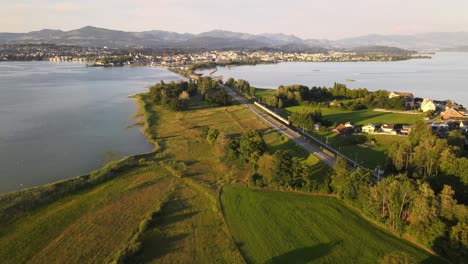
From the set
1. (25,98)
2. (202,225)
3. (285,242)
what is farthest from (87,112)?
(285,242)

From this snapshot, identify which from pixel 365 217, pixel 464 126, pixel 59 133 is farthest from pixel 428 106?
pixel 59 133

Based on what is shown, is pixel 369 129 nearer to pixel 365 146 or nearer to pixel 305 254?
pixel 365 146

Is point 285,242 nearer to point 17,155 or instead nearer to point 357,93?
point 17,155

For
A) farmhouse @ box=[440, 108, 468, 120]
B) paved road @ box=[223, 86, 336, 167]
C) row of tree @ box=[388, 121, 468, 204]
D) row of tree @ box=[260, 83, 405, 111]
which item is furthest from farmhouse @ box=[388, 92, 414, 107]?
row of tree @ box=[388, 121, 468, 204]

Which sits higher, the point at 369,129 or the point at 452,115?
the point at 452,115

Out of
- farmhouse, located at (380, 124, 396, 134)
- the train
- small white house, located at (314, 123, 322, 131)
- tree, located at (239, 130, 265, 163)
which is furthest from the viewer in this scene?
the train

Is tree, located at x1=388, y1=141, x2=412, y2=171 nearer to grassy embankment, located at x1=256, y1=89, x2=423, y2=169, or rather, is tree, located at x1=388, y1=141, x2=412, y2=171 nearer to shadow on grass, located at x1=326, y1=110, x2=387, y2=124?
grassy embankment, located at x1=256, y1=89, x2=423, y2=169

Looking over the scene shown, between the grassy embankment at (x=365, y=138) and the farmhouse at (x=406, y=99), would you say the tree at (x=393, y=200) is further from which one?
the farmhouse at (x=406, y=99)
